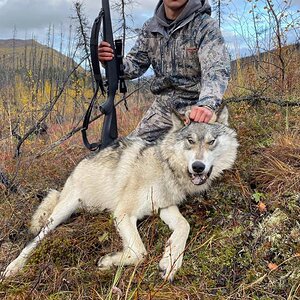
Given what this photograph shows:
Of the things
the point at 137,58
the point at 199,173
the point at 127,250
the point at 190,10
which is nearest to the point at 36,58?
the point at 137,58

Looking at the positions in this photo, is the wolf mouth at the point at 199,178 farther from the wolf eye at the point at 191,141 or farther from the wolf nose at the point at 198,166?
the wolf eye at the point at 191,141

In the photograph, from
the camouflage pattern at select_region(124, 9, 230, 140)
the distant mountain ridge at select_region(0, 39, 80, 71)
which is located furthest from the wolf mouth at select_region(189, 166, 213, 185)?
the distant mountain ridge at select_region(0, 39, 80, 71)

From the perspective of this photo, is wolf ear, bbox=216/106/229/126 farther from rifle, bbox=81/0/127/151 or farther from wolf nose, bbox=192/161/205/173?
rifle, bbox=81/0/127/151

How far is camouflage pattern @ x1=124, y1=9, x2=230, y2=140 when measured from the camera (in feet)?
12.6

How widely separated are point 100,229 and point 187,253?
2.65ft

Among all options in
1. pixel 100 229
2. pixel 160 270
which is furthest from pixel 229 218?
pixel 100 229

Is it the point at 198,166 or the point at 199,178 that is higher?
the point at 198,166

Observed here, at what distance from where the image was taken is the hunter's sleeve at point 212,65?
11.4 feet

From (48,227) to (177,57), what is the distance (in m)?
2.36

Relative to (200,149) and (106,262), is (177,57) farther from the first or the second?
(106,262)

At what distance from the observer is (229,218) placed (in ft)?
10.0

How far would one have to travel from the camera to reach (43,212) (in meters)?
3.53

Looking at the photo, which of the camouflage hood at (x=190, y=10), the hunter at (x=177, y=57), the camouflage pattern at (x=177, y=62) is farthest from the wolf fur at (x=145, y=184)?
the camouflage hood at (x=190, y=10)

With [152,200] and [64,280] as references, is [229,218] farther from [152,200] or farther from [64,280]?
[64,280]
